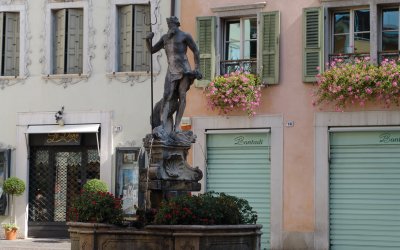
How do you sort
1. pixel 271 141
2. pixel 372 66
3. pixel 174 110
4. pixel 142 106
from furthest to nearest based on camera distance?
pixel 142 106 → pixel 271 141 → pixel 372 66 → pixel 174 110

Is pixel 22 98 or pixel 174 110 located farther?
pixel 22 98

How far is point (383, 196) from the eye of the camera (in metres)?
22.1

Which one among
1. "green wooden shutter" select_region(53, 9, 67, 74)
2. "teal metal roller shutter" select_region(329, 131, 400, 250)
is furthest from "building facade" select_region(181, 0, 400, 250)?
"green wooden shutter" select_region(53, 9, 67, 74)

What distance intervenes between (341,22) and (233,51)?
280 cm

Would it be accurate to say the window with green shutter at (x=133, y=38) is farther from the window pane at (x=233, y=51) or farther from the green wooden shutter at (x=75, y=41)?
the window pane at (x=233, y=51)

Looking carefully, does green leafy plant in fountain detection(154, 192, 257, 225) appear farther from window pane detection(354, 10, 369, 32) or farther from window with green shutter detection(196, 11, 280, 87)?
window pane detection(354, 10, 369, 32)

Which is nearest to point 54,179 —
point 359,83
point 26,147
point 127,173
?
point 26,147

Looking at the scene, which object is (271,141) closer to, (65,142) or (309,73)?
(309,73)

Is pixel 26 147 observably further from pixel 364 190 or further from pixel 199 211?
pixel 199 211

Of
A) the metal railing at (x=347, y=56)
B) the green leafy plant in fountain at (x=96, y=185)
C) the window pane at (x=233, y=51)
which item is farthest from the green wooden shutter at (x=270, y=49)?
the green leafy plant in fountain at (x=96, y=185)

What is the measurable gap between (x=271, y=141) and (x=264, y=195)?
130 cm

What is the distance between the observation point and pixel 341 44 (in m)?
22.9

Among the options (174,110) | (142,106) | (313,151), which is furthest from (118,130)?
(174,110)

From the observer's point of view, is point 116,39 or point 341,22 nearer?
point 341,22
